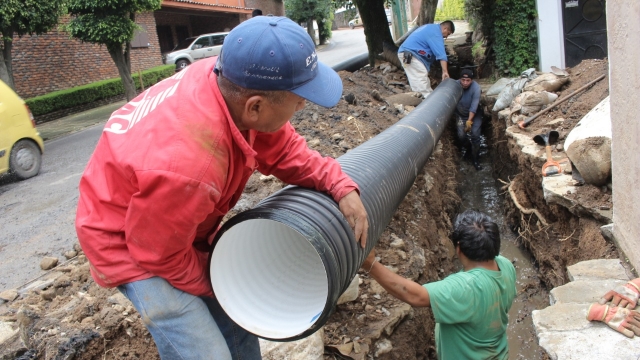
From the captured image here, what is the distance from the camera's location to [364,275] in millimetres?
3535

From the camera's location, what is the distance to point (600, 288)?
9.87 feet

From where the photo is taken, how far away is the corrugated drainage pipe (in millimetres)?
1823

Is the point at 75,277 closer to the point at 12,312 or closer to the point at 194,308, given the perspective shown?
the point at 12,312

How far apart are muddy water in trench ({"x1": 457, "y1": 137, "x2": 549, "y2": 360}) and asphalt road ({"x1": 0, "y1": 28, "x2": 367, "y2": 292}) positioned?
4.11 meters

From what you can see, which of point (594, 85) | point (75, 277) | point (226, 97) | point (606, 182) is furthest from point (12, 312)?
point (594, 85)

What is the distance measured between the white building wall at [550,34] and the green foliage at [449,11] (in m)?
15.9

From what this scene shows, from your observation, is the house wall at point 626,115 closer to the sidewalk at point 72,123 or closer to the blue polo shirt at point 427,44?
the blue polo shirt at point 427,44

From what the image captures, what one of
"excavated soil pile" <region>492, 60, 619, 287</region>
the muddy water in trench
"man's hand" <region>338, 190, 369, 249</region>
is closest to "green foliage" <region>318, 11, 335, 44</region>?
the muddy water in trench

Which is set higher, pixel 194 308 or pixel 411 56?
pixel 411 56

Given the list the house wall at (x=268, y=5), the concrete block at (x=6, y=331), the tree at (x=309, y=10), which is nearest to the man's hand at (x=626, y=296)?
the concrete block at (x=6, y=331)

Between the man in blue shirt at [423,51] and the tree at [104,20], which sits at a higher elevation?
the tree at [104,20]

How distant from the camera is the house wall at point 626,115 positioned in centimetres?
264

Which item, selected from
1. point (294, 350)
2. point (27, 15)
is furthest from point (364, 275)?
point (27, 15)

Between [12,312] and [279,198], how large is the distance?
83.5 inches
